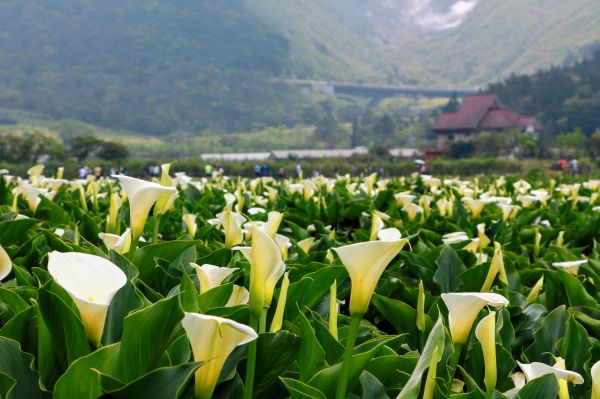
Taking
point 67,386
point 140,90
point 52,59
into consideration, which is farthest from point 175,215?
point 52,59

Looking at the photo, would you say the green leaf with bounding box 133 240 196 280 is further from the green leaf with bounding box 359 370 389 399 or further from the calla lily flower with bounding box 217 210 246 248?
the green leaf with bounding box 359 370 389 399

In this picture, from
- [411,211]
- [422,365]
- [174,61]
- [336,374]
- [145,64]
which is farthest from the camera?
[174,61]

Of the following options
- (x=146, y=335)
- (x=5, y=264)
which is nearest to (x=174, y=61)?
(x=5, y=264)

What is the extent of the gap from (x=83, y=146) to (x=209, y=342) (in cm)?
3887

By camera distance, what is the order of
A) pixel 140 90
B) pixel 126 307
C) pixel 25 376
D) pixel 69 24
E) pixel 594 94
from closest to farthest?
pixel 25 376 < pixel 126 307 < pixel 594 94 < pixel 140 90 < pixel 69 24

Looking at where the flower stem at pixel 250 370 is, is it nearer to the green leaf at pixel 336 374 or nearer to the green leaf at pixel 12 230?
the green leaf at pixel 336 374

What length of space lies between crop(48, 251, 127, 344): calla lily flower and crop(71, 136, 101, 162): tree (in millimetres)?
38401

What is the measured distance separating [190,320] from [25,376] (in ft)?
1.05

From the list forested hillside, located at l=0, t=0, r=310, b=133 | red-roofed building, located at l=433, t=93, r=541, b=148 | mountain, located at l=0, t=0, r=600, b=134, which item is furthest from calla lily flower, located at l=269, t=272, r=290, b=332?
forested hillside, located at l=0, t=0, r=310, b=133

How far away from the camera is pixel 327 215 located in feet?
12.4

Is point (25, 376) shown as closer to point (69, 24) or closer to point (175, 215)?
point (175, 215)

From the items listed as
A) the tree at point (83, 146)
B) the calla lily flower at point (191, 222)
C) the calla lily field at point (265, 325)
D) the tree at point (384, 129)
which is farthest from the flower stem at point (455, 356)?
the tree at point (384, 129)

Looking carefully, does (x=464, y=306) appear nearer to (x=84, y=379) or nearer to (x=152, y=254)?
(x=84, y=379)

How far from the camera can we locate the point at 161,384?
0.91 metres
